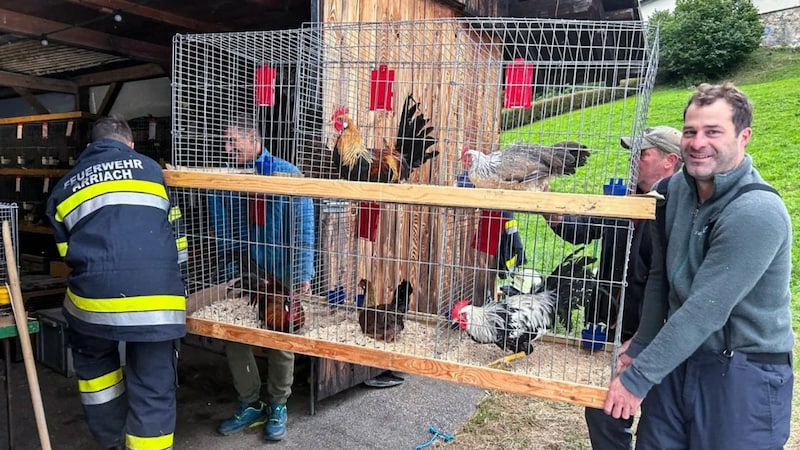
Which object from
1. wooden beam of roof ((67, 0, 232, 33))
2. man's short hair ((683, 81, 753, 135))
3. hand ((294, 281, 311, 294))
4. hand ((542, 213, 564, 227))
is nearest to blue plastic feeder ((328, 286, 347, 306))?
hand ((294, 281, 311, 294))

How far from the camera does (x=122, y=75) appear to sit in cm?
542

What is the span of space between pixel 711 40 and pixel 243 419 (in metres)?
17.5

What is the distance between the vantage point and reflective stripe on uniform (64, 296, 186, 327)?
2.05 metres

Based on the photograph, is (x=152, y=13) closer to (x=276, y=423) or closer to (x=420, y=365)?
(x=276, y=423)

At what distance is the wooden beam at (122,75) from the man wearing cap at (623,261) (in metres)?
4.49

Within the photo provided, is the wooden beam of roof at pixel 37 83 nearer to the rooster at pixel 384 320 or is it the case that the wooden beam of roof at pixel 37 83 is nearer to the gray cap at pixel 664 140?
the rooster at pixel 384 320

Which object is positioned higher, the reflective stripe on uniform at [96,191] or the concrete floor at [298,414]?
the reflective stripe on uniform at [96,191]

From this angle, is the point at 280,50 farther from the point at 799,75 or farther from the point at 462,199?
the point at 799,75

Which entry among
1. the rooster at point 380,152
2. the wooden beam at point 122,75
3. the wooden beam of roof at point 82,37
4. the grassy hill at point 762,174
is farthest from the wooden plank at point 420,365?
the wooden beam at point 122,75

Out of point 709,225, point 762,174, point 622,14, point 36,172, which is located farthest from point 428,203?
point 762,174

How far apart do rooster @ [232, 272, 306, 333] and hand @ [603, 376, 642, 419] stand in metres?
1.31

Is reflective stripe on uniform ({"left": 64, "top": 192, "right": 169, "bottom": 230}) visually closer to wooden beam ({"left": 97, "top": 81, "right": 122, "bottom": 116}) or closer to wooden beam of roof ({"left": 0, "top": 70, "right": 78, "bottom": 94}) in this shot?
wooden beam ({"left": 97, "top": 81, "right": 122, "bottom": 116})

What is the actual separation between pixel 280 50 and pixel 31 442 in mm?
2736

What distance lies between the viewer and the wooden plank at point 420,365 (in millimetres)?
1699
